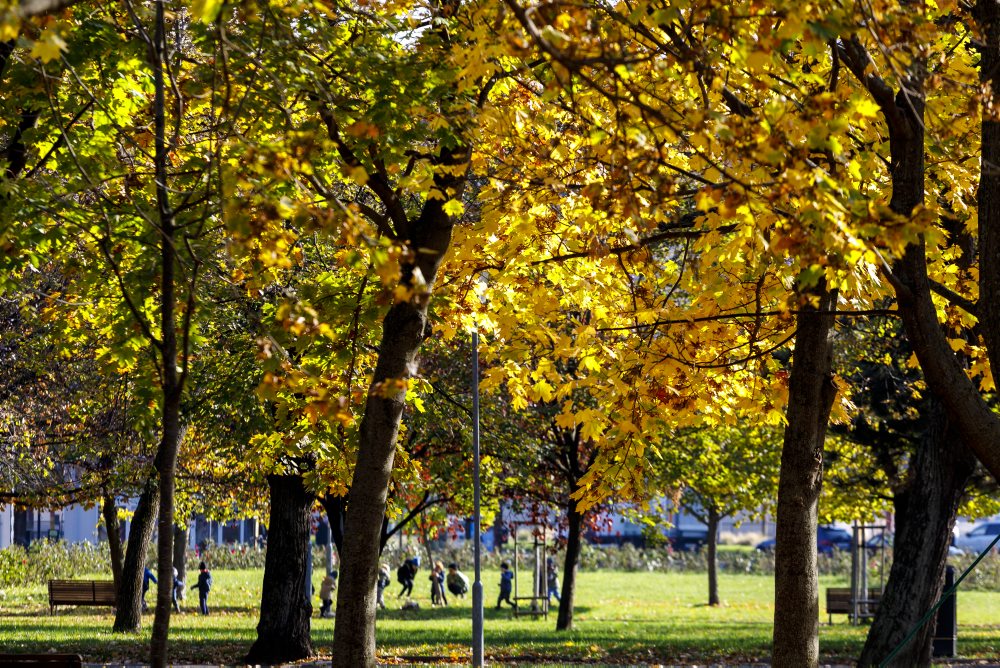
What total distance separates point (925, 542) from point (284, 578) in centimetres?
908

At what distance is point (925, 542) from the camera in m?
14.4

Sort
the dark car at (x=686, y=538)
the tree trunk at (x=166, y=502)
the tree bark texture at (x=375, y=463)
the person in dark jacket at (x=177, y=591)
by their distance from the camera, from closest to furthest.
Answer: the tree trunk at (x=166, y=502)
the tree bark texture at (x=375, y=463)
the person in dark jacket at (x=177, y=591)
the dark car at (x=686, y=538)

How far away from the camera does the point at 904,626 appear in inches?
563

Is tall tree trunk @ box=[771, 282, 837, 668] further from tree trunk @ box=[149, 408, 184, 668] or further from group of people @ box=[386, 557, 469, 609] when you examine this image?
group of people @ box=[386, 557, 469, 609]

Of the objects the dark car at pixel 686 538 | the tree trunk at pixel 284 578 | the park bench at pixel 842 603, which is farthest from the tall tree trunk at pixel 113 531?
the dark car at pixel 686 538

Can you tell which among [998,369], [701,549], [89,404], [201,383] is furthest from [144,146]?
[701,549]

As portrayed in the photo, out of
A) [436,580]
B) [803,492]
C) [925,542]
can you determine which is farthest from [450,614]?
[803,492]

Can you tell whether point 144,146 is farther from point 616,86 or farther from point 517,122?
point 616,86

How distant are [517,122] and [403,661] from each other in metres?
12.1

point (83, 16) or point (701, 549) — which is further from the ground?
point (83, 16)

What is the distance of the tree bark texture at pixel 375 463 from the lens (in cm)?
895

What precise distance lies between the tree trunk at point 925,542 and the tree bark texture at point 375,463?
7.64m

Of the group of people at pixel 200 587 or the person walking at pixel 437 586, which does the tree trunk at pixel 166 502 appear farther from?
the person walking at pixel 437 586

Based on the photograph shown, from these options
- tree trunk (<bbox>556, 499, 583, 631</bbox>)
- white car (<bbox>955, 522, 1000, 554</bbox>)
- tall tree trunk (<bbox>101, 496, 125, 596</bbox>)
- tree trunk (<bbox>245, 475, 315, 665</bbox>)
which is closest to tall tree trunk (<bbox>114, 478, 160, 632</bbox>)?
tall tree trunk (<bbox>101, 496, 125, 596</bbox>)
